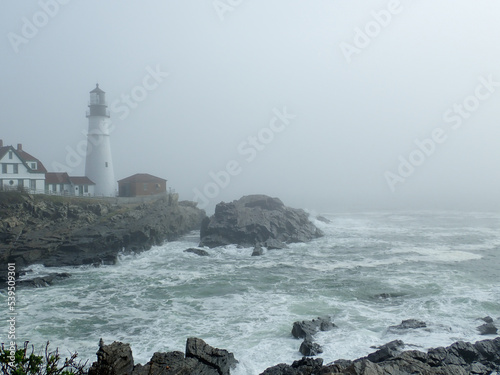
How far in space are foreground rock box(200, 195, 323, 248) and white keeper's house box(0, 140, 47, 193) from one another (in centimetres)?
1624

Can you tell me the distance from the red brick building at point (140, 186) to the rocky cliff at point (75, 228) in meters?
5.59

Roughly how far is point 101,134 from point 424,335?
138 feet

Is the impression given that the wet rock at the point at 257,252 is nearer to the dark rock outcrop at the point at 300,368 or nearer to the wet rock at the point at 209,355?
the wet rock at the point at 209,355

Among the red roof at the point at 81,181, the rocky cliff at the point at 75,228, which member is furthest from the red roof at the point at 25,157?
the rocky cliff at the point at 75,228

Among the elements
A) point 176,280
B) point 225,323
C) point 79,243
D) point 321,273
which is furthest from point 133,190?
point 225,323

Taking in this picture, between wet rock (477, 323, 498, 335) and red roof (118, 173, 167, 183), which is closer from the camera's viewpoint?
wet rock (477, 323, 498, 335)

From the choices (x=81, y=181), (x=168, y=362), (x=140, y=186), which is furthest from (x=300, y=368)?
(x=81, y=181)

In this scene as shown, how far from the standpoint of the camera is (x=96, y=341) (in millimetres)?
15047

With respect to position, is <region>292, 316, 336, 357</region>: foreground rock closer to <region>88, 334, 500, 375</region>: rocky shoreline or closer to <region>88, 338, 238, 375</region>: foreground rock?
<region>88, 334, 500, 375</region>: rocky shoreline

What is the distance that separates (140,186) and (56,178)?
8.91 meters

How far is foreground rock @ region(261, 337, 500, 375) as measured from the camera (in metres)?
9.89

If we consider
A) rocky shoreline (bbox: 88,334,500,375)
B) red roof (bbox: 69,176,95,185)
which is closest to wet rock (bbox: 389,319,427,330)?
rocky shoreline (bbox: 88,334,500,375)

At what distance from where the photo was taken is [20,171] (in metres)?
39.2

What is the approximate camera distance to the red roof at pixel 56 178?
4358cm
